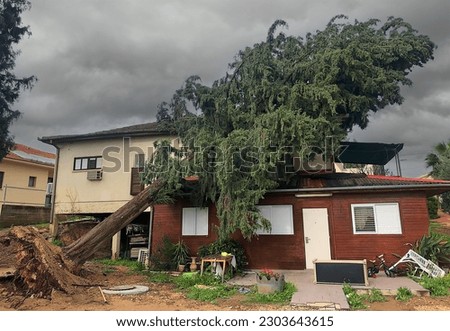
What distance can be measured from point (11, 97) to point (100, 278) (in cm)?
1135

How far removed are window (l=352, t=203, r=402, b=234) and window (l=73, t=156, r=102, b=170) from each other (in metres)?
13.8

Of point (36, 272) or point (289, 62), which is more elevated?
point (289, 62)

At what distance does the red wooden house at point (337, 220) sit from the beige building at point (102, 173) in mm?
6660

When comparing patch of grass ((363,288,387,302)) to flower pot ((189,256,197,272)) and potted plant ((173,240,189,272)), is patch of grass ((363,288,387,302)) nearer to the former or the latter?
flower pot ((189,256,197,272))

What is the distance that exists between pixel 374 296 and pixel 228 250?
484 cm

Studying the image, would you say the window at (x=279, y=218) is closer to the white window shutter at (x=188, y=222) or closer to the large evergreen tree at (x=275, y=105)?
the large evergreen tree at (x=275, y=105)

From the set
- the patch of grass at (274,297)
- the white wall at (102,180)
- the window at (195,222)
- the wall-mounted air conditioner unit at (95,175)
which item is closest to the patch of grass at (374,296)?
the patch of grass at (274,297)


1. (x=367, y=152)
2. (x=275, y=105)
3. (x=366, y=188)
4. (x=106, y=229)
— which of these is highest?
(x=275, y=105)

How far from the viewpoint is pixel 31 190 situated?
72.3 ft

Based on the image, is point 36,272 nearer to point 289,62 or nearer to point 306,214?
point 306,214

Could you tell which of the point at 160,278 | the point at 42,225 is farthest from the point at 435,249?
the point at 42,225

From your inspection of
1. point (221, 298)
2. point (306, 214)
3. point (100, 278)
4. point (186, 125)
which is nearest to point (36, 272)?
point (100, 278)

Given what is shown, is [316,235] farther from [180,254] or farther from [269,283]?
[180,254]

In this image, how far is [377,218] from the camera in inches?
403
